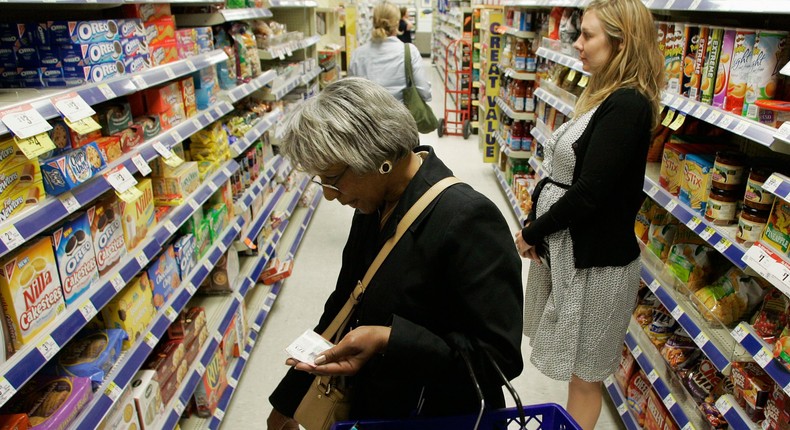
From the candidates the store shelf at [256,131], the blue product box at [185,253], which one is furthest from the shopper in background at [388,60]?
the blue product box at [185,253]

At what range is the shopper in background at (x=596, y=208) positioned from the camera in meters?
1.91

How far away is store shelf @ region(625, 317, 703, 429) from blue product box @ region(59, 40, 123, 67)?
2341 mm

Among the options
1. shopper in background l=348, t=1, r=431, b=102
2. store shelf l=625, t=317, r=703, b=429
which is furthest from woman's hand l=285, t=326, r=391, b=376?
shopper in background l=348, t=1, r=431, b=102

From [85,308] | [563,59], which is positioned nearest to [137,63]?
[85,308]

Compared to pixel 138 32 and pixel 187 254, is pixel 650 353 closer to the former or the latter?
pixel 187 254

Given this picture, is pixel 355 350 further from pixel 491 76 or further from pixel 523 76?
pixel 491 76

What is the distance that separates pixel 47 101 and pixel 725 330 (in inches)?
87.1

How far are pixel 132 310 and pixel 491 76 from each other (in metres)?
5.00

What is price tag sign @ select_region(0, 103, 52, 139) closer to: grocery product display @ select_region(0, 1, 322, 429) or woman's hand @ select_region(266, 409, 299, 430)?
grocery product display @ select_region(0, 1, 322, 429)

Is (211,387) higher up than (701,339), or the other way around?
(701,339)

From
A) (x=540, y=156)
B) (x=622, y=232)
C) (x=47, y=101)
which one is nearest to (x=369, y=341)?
(x=47, y=101)

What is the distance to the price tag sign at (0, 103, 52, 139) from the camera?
1291 millimetres

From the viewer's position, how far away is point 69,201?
5.08ft

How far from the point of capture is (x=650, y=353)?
2516 mm
